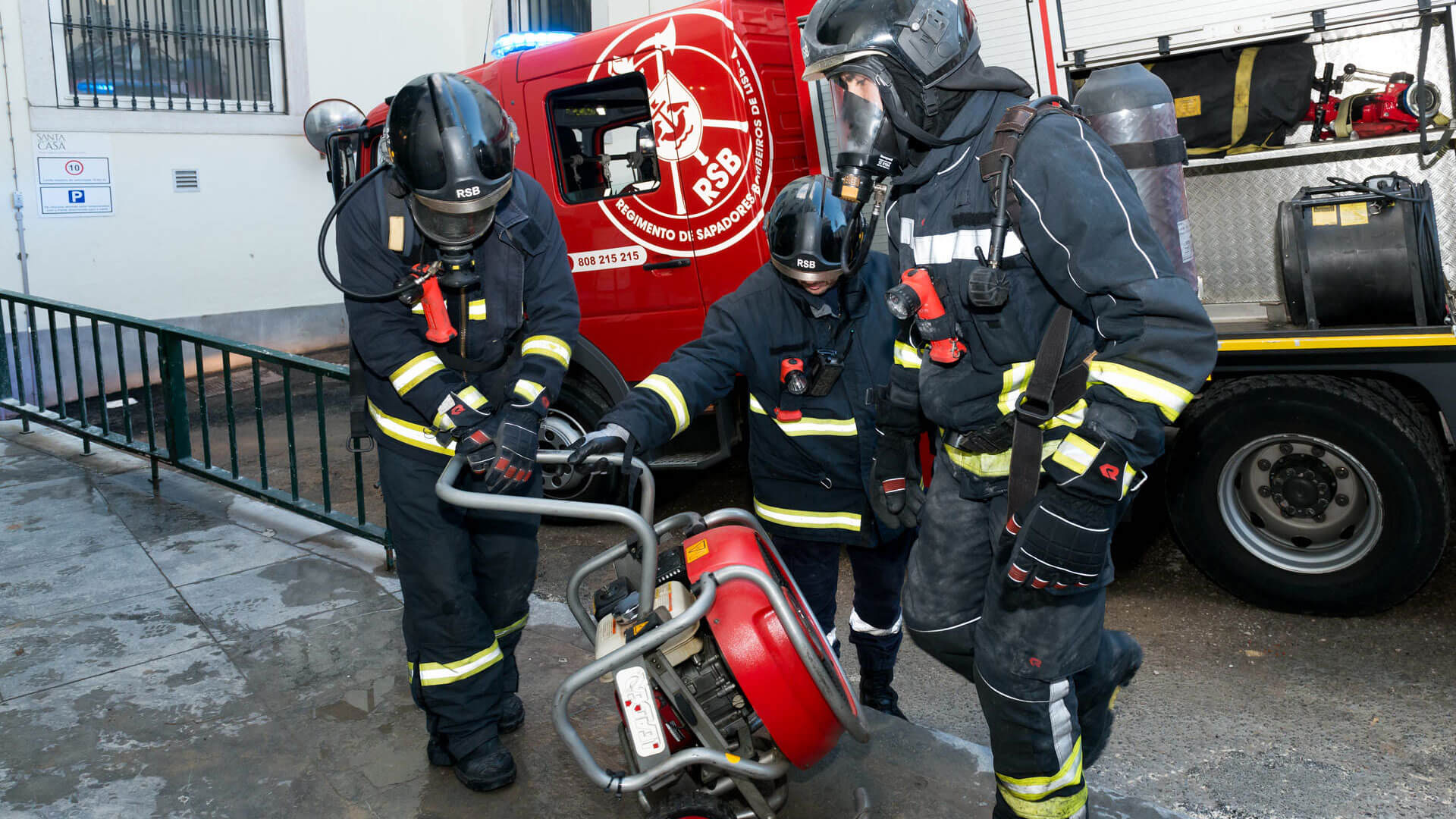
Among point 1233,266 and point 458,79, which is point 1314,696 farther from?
point 458,79

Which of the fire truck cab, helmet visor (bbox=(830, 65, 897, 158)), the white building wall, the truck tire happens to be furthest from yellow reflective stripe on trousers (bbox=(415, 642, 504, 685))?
the white building wall

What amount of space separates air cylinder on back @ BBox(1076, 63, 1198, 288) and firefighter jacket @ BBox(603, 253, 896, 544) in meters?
0.96

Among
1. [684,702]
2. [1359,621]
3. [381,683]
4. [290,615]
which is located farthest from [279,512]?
[1359,621]

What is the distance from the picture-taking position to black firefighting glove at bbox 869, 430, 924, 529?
285 cm

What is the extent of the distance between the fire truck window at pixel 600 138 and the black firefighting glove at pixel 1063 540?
→ 131 inches

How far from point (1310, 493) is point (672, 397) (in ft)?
8.41

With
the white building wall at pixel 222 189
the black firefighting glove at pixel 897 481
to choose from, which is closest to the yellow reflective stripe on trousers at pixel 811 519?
the black firefighting glove at pixel 897 481

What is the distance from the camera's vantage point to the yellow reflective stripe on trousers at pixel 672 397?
2781 millimetres

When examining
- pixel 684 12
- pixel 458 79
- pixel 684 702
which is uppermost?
pixel 684 12

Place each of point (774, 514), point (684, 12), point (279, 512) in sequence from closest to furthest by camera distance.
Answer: point (774, 514) → point (684, 12) → point (279, 512)

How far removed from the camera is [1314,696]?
349 cm

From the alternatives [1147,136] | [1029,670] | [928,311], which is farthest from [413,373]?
[1147,136]

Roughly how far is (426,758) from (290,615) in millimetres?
1275

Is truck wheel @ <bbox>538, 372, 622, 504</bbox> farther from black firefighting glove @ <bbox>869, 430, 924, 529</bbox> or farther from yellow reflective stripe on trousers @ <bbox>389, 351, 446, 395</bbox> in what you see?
black firefighting glove @ <bbox>869, 430, 924, 529</bbox>
